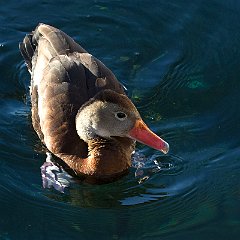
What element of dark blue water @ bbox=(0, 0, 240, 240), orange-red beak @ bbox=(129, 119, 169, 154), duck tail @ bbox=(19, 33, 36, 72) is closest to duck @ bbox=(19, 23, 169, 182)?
orange-red beak @ bbox=(129, 119, 169, 154)

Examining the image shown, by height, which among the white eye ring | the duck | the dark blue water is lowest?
the dark blue water

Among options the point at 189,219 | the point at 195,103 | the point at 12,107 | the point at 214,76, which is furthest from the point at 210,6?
the point at 189,219

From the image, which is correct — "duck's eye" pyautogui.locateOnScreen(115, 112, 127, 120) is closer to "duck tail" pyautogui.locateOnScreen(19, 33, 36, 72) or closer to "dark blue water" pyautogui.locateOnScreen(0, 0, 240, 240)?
"dark blue water" pyautogui.locateOnScreen(0, 0, 240, 240)

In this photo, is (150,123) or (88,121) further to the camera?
(150,123)

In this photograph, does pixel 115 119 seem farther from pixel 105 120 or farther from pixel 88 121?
pixel 88 121

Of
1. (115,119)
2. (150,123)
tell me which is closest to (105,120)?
(115,119)

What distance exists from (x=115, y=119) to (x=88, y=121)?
0.84 feet

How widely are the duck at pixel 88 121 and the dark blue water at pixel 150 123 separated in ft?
0.71

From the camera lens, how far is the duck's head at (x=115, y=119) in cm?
680

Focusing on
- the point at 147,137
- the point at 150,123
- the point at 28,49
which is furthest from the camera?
the point at 28,49

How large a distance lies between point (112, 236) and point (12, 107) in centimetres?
229

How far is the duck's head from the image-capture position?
6.80 m

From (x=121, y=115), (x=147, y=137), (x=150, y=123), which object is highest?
(x=121, y=115)

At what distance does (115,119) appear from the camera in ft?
22.5
